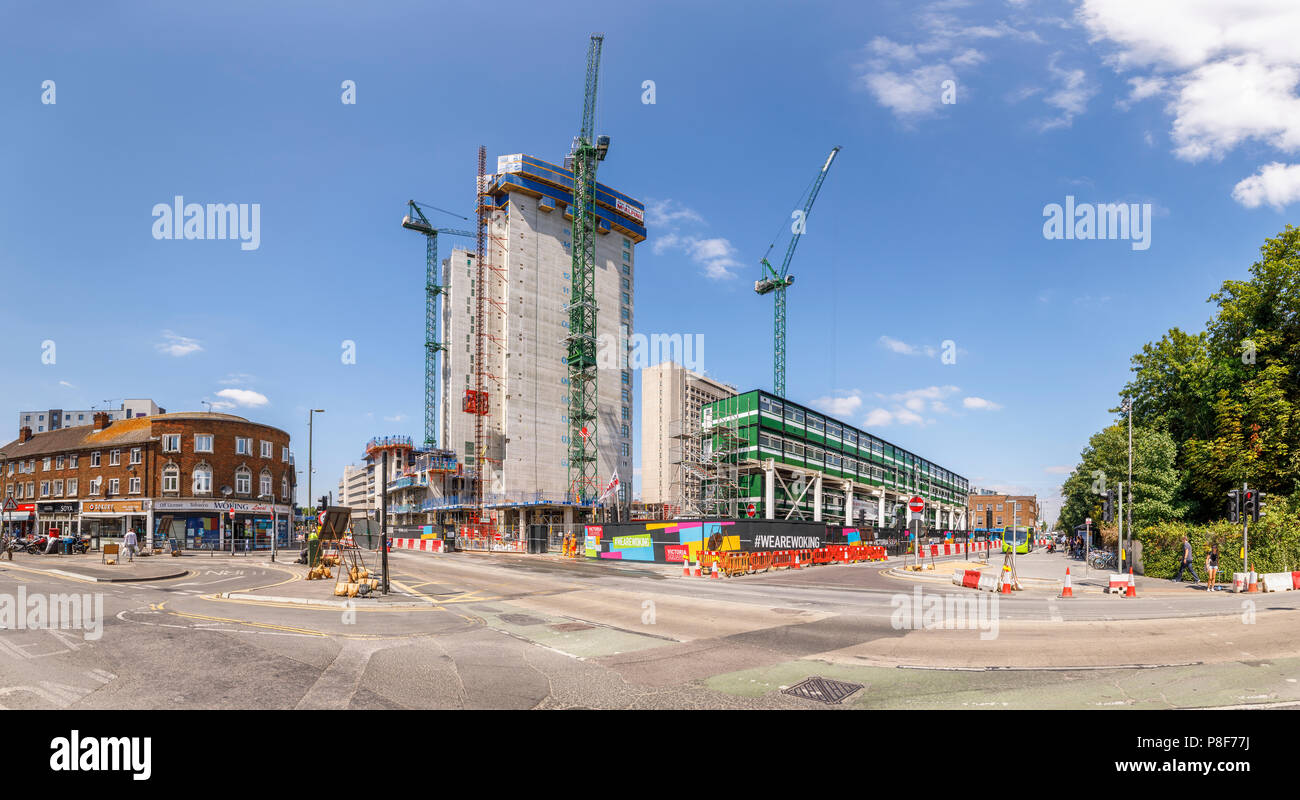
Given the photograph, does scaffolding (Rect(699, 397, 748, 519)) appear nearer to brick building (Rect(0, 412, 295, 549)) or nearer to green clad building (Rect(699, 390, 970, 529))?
green clad building (Rect(699, 390, 970, 529))

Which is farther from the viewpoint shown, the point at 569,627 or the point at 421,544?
the point at 421,544

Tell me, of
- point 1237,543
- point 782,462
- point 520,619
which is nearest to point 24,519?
point 782,462

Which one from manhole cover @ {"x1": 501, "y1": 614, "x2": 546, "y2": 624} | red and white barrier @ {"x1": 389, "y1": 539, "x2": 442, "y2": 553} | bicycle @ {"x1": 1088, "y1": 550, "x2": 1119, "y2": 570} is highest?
manhole cover @ {"x1": 501, "y1": 614, "x2": 546, "y2": 624}

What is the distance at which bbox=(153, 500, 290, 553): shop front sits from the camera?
57.3m

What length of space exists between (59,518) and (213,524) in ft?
52.9

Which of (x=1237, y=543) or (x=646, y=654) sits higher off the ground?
(x=646, y=654)

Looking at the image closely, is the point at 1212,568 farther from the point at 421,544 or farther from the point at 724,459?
the point at 421,544

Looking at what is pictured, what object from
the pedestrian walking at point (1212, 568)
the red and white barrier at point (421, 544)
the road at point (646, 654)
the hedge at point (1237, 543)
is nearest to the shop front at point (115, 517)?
the red and white barrier at point (421, 544)

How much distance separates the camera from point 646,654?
1112 cm

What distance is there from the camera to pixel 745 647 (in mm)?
11875
